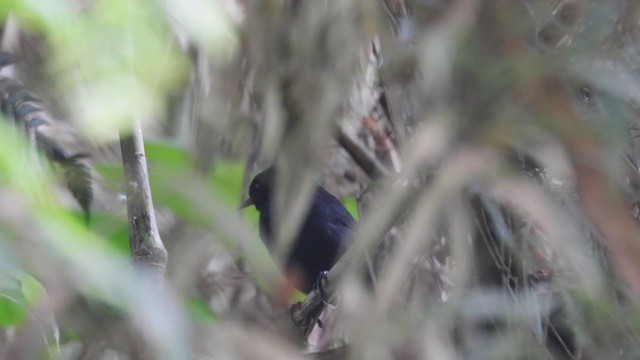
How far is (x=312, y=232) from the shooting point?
2.61m

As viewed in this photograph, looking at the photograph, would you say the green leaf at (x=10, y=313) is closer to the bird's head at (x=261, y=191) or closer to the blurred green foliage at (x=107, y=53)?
the blurred green foliage at (x=107, y=53)

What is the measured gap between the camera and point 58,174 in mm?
1231

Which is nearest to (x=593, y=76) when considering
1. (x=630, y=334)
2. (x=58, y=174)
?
(x=630, y=334)

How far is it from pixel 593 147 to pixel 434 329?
0.43m

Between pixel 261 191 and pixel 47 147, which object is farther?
pixel 261 191

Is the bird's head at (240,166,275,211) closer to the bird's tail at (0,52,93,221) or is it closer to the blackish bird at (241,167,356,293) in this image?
the blackish bird at (241,167,356,293)

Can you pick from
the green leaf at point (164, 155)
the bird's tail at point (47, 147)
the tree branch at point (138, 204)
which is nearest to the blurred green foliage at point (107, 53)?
the bird's tail at point (47, 147)

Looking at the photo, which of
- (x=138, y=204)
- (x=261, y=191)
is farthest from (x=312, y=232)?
(x=138, y=204)

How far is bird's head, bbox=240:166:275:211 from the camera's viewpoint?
2.49 meters

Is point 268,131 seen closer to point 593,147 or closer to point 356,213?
point 356,213

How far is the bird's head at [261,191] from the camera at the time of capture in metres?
2.49

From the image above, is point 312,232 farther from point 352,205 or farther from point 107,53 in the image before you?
point 107,53

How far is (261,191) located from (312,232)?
0.17 m

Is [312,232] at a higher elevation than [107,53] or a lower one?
lower
